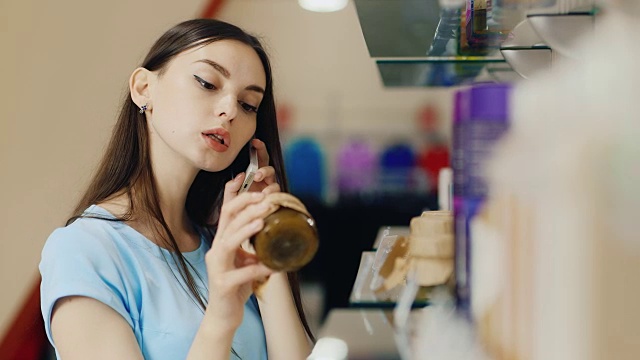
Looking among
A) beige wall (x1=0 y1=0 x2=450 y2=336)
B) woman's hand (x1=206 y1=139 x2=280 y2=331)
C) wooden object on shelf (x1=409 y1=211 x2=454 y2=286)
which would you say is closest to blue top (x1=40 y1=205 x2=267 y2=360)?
woman's hand (x1=206 y1=139 x2=280 y2=331)

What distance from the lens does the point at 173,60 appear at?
116 cm

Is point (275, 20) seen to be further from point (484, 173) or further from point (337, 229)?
point (484, 173)

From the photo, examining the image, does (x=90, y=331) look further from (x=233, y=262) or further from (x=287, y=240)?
(x=287, y=240)

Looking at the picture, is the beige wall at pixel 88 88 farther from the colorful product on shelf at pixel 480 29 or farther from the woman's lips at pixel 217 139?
the colorful product on shelf at pixel 480 29

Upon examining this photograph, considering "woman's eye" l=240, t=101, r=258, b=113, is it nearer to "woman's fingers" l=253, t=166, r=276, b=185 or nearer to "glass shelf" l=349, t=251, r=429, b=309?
"woman's fingers" l=253, t=166, r=276, b=185

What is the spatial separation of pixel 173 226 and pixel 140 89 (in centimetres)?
24

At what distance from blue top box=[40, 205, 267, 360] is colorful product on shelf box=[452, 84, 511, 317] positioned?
24.0 inches

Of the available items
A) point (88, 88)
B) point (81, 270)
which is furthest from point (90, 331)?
point (88, 88)

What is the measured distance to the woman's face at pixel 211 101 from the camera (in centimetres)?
106

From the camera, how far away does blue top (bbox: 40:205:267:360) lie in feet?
3.27

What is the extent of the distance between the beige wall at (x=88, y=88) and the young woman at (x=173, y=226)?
4.43 feet

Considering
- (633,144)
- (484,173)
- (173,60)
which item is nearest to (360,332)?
(484,173)

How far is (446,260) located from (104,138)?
218cm

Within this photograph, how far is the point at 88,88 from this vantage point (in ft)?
8.57
